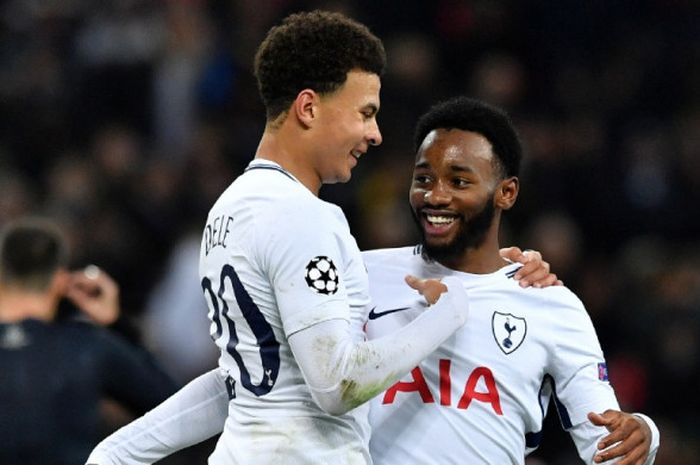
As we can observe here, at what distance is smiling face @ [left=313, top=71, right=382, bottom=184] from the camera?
163 inches

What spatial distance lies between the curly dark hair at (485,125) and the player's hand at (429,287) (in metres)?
0.59

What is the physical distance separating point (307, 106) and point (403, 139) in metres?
6.54

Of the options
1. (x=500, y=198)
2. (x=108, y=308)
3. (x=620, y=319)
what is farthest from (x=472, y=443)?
(x=620, y=319)

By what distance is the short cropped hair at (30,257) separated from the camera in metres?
5.65

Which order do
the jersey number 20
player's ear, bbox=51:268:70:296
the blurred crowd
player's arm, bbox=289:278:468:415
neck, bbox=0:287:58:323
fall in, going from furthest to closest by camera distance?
the blurred crowd, player's ear, bbox=51:268:70:296, neck, bbox=0:287:58:323, the jersey number 20, player's arm, bbox=289:278:468:415

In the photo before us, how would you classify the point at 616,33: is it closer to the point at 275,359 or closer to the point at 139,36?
the point at 139,36

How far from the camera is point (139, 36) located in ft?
39.7

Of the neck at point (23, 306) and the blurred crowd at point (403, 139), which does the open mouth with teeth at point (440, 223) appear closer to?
the neck at point (23, 306)

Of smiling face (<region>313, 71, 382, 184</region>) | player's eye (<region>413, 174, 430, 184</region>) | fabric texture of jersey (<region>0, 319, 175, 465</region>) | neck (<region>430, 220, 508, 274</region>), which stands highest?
smiling face (<region>313, 71, 382, 184</region>)

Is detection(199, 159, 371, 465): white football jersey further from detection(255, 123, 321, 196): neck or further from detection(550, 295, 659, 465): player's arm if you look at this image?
detection(550, 295, 659, 465): player's arm

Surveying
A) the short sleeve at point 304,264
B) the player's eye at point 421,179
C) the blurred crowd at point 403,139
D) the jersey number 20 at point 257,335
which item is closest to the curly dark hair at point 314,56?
the short sleeve at point 304,264

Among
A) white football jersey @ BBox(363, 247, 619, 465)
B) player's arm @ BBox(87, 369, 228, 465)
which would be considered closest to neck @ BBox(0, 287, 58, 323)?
player's arm @ BBox(87, 369, 228, 465)

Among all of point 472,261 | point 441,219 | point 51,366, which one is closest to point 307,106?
point 441,219

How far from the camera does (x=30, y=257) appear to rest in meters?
5.68
